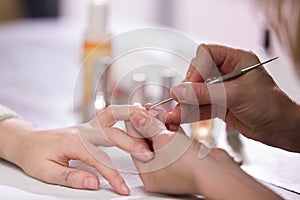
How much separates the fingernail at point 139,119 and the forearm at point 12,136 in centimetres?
16

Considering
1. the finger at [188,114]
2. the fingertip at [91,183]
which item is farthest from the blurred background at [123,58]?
the fingertip at [91,183]

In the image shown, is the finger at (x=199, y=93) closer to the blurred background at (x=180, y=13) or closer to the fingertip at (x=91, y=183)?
the fingertip at (x=91, y=183)

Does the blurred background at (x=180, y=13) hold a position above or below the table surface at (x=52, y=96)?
below

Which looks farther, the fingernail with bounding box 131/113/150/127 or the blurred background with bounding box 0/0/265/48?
the blurred background with bounding box 0/0/265/48

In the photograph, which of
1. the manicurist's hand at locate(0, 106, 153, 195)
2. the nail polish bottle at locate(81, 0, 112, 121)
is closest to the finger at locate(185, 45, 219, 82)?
the manicurist's hand at locate(0, 106, 153, 195)

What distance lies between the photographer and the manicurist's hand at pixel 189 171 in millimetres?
678

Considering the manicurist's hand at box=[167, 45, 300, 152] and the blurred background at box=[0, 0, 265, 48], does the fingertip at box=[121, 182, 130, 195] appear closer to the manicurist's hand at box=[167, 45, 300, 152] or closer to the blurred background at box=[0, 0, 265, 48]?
the manicurist's hand at box=[167, 45, 300, 152]

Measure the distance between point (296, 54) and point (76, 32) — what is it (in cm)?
130

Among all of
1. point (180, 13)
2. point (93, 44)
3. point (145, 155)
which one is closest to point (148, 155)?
point (145, 155)

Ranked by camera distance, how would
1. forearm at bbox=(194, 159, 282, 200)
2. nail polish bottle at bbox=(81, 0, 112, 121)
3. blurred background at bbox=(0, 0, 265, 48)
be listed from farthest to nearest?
1. blurred background at bbox=(0, 0, 265, 48)
2. nail polish bottle at bbox=(81, 0, 112, 121)
3. forearm at bbox=(194, 159, 282, 200)

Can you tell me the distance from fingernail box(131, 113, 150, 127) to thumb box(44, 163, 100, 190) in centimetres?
8

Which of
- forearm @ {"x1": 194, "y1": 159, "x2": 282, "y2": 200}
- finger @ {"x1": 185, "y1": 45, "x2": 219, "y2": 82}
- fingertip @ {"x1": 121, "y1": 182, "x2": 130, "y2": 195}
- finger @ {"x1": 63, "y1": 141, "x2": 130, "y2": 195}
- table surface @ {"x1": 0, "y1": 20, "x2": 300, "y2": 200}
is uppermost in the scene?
finger @ {"x1": 185, "y1": 45, "x2": 219, "y2": 82}

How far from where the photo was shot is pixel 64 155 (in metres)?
0.76

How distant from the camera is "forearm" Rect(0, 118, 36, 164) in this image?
80cm
